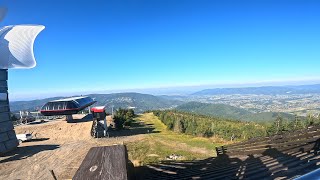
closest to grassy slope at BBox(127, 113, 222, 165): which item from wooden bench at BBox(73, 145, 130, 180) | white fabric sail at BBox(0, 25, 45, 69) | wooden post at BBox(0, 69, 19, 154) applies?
wooden post at BBox(0, 69, 19, 154)

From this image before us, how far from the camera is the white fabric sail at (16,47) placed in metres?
28.2

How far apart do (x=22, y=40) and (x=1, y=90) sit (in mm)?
6522

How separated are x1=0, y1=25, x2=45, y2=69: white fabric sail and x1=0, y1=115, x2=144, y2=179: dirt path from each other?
838 centimetres

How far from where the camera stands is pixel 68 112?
39969mm

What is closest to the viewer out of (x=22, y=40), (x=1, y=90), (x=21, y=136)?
(x=1, y=90)

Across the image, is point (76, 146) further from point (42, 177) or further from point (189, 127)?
point (189, 127)

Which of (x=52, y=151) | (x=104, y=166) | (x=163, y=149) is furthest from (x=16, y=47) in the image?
(x=104, y=166)

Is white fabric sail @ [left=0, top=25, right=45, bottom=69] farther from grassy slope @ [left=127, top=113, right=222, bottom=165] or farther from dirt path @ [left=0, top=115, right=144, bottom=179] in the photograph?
grassy slope @ [left=127, top=113, right=222, bottom=165]

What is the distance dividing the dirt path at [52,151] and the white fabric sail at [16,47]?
838 cm

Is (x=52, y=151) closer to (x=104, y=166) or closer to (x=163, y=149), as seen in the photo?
(x=163, y=149)

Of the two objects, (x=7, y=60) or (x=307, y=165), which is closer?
(x=307, y=165)

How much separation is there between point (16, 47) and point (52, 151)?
→ 36.2 ft

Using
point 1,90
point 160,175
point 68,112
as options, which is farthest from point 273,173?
point 68,112

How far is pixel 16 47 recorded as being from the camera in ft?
97.8
